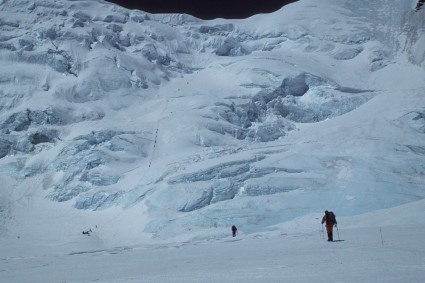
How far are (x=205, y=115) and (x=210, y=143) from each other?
9.10 metres

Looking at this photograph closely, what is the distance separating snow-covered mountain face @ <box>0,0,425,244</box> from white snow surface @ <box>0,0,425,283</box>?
0.92 ft

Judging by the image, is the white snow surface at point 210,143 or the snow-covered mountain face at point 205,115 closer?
the white snow surface at point 210,143

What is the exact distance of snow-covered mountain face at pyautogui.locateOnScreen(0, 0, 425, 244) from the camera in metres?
41.9

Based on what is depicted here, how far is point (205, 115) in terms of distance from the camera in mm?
67875

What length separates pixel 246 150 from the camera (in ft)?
171

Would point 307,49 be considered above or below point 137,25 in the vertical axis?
below

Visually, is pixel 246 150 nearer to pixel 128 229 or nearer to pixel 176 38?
pixel 128 229

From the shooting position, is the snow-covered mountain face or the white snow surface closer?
the white snow surface

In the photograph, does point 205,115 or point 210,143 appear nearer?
point 210,143

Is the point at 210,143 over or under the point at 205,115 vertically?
under

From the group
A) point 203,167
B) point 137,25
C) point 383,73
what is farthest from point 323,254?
point 137,25

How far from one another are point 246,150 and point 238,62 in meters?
40.9

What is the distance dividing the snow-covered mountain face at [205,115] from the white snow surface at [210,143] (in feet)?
0.92

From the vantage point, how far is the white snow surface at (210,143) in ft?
49.8
